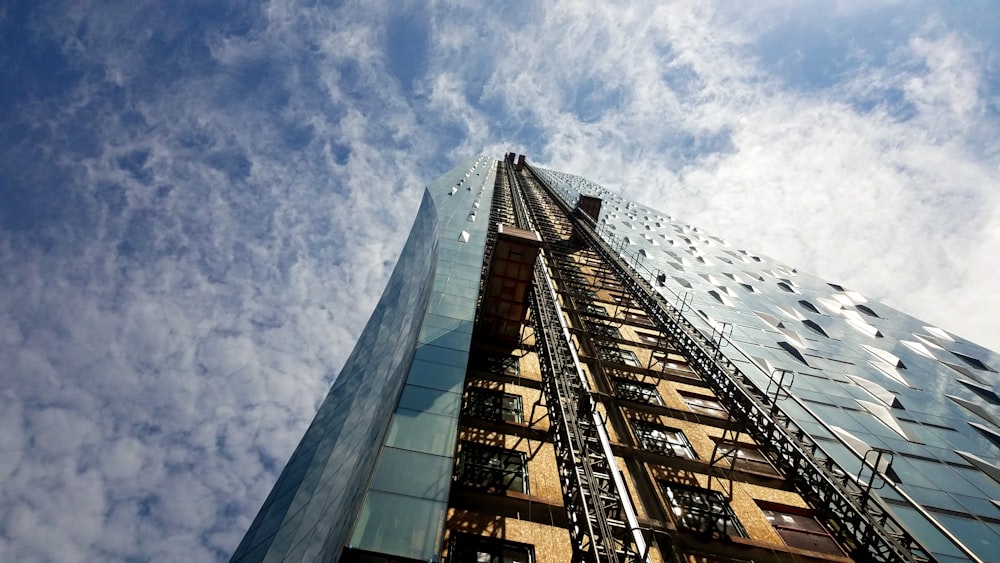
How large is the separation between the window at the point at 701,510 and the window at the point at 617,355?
8.64m

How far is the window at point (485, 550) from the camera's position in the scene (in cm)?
1111

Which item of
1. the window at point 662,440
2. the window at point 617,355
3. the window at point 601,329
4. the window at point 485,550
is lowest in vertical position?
the window at point 485,550

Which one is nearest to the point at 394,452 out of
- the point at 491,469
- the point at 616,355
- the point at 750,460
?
the point at 491,469

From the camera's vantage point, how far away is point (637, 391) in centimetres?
2083

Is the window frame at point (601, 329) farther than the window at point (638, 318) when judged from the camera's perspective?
No

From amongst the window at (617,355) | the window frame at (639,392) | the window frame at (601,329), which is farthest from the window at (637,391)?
the window frame at (601,329)

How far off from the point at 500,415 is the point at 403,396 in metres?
5.28

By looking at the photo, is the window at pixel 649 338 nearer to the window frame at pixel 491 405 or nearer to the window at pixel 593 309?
the window at pixel 593 309

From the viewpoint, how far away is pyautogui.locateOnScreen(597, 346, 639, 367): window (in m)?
23.4

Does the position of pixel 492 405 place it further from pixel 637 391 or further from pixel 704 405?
pixel 704 405

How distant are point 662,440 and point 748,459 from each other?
330 centimetres

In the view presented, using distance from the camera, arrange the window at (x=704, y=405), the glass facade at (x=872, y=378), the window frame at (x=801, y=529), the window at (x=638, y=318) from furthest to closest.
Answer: the window at (x=638, y=318) < the window at (x=704, y=405) < the glass facade at (x=872, y=378) < the window frame at (x=801, y=529)

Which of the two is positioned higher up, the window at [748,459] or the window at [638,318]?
the window at [638,318]

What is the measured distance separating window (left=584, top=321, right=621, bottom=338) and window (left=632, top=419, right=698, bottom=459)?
26.9ft
